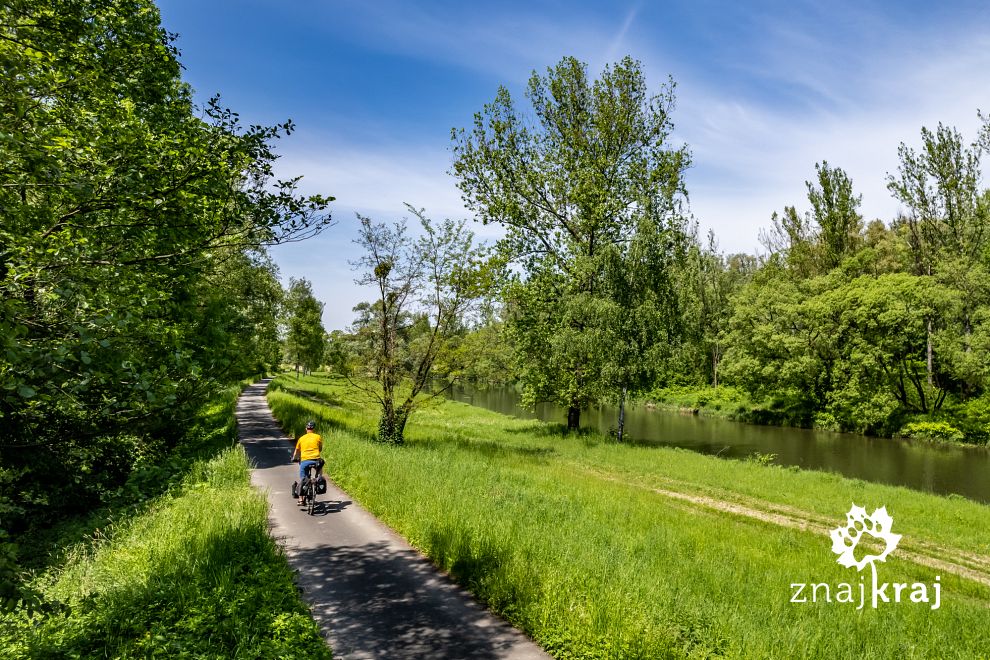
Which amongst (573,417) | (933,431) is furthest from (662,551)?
(933,431)

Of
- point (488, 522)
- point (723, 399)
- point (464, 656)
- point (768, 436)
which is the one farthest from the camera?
point (723, 399)

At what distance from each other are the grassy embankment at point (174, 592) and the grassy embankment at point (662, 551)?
2859 millimetres

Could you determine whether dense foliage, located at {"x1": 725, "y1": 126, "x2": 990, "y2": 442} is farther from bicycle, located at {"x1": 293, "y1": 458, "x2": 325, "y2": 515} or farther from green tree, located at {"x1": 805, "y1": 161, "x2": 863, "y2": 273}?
bicycle, located at {"x1": 293, "y1": 458, "x2": 325, "y2": 515}

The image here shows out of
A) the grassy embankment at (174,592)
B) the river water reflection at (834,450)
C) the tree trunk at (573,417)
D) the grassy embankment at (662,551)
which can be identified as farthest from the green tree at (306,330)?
the grassy embankment at (174,592)

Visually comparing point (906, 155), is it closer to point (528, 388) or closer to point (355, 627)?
point (528, 388)

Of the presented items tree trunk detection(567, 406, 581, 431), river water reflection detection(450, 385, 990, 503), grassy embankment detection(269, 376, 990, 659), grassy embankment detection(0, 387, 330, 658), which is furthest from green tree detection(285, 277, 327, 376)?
grassy embankment detection(0, 387, 330, 658)

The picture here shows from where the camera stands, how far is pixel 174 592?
22.2 feet

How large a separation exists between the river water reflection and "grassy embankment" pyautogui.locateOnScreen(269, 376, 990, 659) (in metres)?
7.67

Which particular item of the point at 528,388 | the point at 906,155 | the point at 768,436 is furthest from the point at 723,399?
the point at 528,388

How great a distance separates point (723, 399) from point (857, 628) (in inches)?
2097

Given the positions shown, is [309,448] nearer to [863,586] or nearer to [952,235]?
[863,586]

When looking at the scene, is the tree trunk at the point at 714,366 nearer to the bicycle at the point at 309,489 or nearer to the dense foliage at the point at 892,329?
the dense foliage at the point at 892,329

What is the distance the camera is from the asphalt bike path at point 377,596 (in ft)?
21.6

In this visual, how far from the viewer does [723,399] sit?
56156mm
